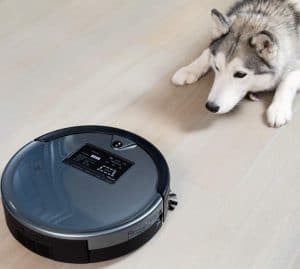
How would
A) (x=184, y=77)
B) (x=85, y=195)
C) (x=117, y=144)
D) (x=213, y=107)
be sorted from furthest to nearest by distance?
(x=184, y=77) < (x=213, y=107) < (x=117, y=144) < (x=85, y=195)

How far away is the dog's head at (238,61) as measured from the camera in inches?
58.2

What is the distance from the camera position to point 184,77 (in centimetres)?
166

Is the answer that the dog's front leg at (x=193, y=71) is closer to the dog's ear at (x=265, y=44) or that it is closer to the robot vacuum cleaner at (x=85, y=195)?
the dog's ear at (x=265, y=44)

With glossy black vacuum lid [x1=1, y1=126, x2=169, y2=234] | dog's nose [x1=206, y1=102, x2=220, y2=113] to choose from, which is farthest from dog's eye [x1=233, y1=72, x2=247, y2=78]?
glossy black vacuum lid [x1=1, y1=126, x2=169, y2=234]

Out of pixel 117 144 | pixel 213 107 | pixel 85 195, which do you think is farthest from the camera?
pixel 213 107

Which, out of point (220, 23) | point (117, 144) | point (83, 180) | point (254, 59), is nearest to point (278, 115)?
point (254, 59)

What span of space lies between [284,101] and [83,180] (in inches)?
25.9

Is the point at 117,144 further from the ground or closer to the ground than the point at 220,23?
closer to the ground

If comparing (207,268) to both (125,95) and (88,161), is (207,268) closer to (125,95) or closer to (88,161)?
(88,161)

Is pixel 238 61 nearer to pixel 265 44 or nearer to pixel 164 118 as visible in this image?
pixel 265 44

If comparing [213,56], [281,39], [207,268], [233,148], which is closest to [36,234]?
[207,268]

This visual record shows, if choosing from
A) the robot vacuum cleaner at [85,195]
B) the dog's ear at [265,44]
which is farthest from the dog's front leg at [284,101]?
the robot vacuum cleaner at [85,195]

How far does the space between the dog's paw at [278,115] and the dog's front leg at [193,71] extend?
9.9 inches

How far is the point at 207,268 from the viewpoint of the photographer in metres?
1.15
